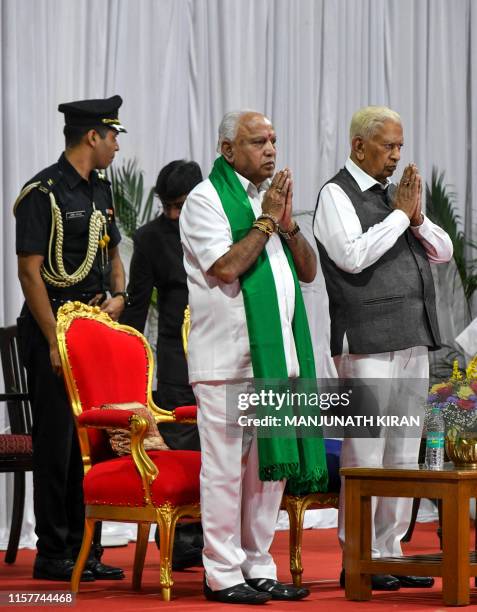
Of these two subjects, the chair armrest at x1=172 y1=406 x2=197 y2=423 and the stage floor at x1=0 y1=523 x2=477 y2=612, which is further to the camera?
the chair armrest at x1=172 y1=406 x2=197 y2=423

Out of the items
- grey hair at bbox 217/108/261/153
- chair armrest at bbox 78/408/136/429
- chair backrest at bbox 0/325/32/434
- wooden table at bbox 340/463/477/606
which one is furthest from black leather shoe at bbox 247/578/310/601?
chair backrest at bbox 0/325/32/434

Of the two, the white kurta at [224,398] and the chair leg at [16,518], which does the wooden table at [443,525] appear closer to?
the white kurta at [224,398]

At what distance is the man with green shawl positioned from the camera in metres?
3.71

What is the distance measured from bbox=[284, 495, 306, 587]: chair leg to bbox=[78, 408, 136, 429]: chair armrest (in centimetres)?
66

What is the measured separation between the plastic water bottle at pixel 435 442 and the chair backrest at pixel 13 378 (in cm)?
227

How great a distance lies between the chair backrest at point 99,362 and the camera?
4199 mm

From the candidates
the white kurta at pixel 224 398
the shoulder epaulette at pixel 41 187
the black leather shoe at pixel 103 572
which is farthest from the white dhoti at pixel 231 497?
the shoulder epaulette at pixel 41 187

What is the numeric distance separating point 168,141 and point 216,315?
2.93 m

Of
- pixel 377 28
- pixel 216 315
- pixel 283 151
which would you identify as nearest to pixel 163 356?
pixel 216 315

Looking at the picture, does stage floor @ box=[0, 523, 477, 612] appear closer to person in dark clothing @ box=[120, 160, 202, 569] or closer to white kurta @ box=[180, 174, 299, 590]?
white kurta @ box=[180, 174, 299, 590]

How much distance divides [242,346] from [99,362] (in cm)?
73

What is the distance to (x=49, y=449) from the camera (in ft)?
14.8

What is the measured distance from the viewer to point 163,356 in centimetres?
505

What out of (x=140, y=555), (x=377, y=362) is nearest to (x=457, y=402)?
(x=377, y=362)
